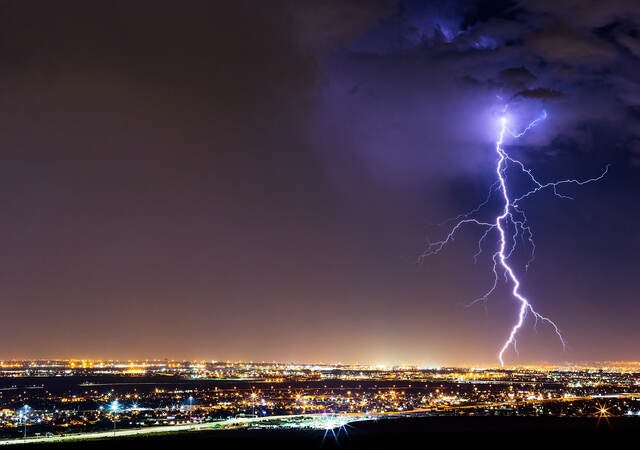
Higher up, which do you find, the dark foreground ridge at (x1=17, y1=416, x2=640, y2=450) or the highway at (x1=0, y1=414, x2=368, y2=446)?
the highway at (x1=0, y1=414, x2=368, y2=446)

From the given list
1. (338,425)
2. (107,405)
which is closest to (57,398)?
(107,405)

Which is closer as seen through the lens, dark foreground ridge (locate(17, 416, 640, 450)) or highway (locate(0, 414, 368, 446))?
dark foreground ridge (locate(17, 416, 640, 450))

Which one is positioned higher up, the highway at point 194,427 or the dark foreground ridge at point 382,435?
the highway at point 194,427

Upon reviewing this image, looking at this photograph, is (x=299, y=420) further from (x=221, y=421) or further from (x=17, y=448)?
(x=17, y=448)

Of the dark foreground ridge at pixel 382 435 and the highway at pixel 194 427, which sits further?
the highway at pixel 194 427

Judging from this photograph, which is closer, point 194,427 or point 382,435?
point 382,435

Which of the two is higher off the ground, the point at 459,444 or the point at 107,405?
the point at 107,405

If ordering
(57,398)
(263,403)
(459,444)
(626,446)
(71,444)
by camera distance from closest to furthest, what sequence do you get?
(626,446) → (459,444) → (71,444) → (263,403) → (57,398)

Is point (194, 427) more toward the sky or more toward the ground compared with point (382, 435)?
more toward the sky
